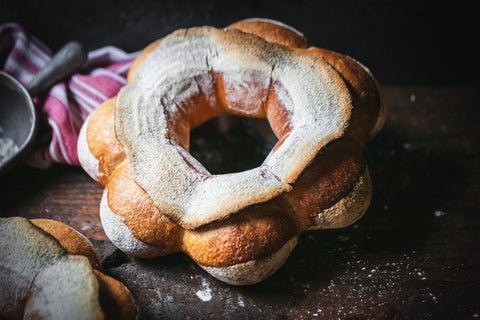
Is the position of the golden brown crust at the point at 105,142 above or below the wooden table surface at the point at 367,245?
above

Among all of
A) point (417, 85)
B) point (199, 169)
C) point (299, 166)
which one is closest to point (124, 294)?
point (199, 169)

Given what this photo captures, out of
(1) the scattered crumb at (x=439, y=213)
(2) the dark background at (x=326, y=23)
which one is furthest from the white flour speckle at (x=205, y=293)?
(2) the dark background at (x=326, y=23)

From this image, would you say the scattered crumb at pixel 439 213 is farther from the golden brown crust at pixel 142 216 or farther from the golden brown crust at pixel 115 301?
the golden brown crust at pixel 115 301

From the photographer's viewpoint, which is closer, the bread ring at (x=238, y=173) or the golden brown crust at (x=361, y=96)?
the bread ring at (x=238, y=173)

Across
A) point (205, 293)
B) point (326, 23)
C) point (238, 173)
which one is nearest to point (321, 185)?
point (238, 173)

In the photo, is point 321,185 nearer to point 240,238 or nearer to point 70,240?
point 240,238

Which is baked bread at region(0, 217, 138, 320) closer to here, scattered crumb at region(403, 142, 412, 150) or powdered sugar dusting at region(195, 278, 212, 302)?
powdered sugar dusting at region(195, 278, 212, 302)
